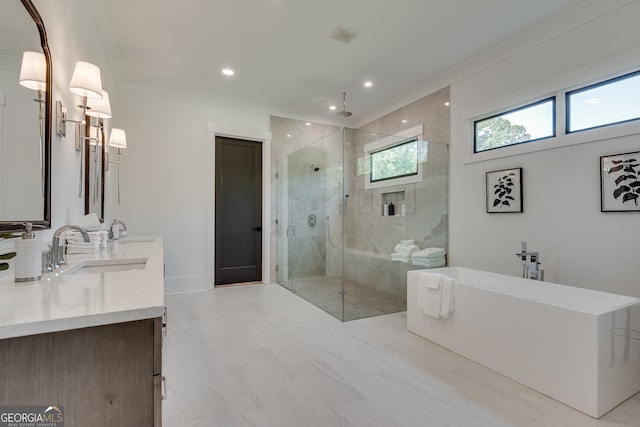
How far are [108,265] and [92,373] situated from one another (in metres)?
1.15

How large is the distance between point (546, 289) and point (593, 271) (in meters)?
0.36

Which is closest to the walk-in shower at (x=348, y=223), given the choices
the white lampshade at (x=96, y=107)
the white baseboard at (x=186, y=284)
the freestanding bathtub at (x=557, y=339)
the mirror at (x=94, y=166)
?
the white baseboard at (x=186, y=284)

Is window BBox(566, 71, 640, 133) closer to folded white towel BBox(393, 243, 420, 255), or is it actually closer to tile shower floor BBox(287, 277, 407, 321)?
folded white towel BBox(393, 243, 420, 255)

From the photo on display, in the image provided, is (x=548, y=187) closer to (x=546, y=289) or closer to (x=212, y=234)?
(x=546, y=289)

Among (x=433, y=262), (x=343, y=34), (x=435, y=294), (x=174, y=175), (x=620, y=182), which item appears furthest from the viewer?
(x=174, y=175)

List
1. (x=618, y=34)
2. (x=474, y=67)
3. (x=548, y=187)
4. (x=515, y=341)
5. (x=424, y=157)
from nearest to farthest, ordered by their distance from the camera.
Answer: (x=515, y=341), (x=618, y=34), (x=548, y=187), (x=474, y=67), (x=424, y=157)

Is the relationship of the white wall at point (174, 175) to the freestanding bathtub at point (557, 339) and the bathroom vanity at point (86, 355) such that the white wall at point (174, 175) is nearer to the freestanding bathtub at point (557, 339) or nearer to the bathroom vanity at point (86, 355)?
the bathroom vanity at point (86, 355)

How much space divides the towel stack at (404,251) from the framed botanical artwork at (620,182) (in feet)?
6.32

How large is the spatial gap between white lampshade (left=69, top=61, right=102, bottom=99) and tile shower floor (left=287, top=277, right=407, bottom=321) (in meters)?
2.91

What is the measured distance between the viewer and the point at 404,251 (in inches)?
156

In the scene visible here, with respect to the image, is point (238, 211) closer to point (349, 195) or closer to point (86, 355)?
point (349, 195)

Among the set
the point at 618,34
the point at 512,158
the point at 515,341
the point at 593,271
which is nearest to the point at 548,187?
the point at 512,158

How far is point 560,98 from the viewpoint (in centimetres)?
264

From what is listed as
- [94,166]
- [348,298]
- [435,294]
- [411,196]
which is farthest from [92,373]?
[411,196]
